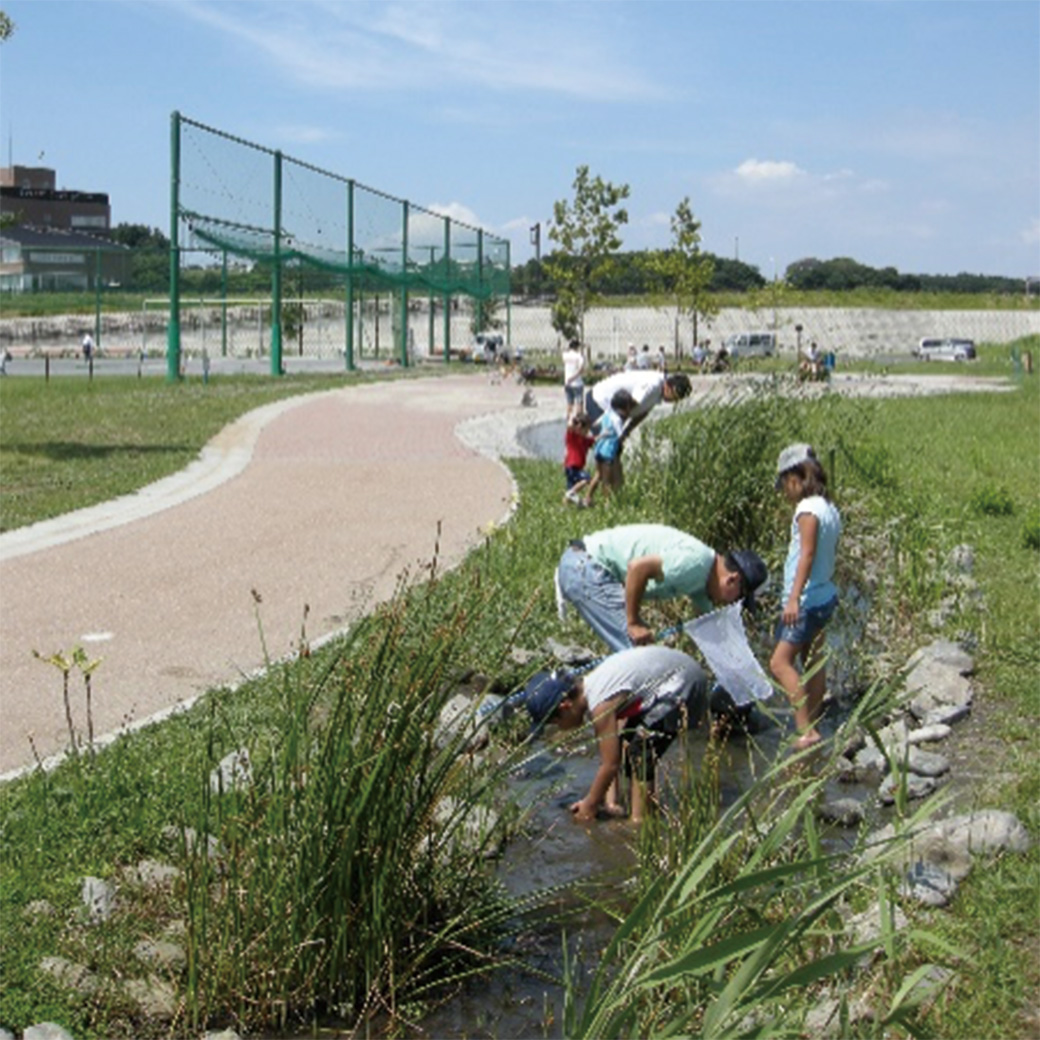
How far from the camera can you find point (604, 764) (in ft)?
20.5

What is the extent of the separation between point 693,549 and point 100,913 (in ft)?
10.9

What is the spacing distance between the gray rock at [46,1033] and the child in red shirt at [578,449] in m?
9.47

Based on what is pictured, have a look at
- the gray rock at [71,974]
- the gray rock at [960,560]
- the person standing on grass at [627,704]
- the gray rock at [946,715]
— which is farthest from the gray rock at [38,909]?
the gray rock at [960,560]

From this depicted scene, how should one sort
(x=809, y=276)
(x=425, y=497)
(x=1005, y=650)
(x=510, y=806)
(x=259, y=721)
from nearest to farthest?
(x=510, y=806), (x=259, y=721), (x=1005, y=650), (x=425, y=497), (x=809, y=276)

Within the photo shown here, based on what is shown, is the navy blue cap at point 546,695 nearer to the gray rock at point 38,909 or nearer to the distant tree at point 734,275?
the gray rock at point 38,909

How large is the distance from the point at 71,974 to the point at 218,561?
6604 millimetres

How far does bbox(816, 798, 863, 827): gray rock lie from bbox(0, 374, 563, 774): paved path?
1959mm

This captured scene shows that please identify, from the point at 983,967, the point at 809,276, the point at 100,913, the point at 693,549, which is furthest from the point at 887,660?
the point at 809,276

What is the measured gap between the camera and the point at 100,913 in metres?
4.78

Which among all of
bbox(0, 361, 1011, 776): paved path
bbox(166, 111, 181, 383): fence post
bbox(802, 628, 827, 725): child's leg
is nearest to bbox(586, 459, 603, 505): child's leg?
bbox(0, 361, 1011, 776): paved path

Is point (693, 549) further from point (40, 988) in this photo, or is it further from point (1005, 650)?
point (40, 988)

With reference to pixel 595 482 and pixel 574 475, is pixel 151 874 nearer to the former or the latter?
pixel 595 482

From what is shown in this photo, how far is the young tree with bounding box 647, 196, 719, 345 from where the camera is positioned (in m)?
50.5

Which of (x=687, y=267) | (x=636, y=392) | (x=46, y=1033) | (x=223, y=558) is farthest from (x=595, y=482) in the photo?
(x=687, y=267)
